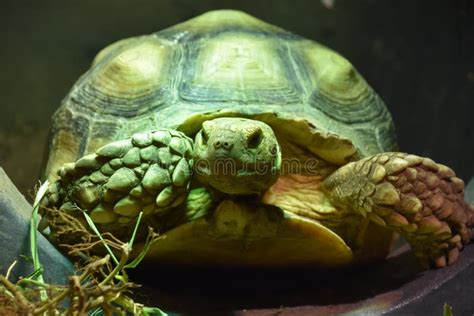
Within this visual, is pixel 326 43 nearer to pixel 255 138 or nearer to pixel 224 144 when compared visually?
pixel 255 138

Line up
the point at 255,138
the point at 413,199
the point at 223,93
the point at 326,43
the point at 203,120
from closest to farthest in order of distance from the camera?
1. the point at 255,138
2. the point at 413,199
3. the point at 203,120
4. the point at 223,93
5. the point at 326,43

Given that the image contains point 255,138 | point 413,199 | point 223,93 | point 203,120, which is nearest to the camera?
point 255,138

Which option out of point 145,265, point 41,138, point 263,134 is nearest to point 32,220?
point 145,265

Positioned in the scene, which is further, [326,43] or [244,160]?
[326,43]

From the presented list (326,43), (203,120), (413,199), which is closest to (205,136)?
(203,120)

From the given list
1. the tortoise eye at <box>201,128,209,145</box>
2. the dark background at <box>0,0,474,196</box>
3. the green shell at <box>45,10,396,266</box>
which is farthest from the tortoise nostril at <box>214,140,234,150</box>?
the dark background at <box>0,0,474,196</box>

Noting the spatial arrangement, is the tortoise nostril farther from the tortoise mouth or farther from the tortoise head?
the tortoise mouth

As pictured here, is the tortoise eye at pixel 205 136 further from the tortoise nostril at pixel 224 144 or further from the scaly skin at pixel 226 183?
the tortoise nostril at pixel 224 144
